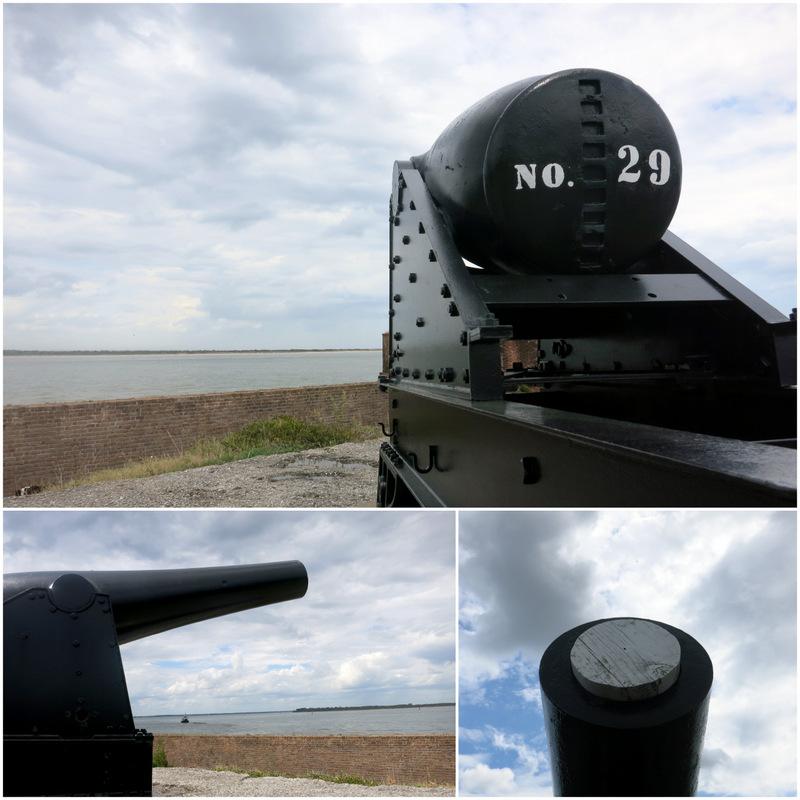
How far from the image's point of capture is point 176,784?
993 cm

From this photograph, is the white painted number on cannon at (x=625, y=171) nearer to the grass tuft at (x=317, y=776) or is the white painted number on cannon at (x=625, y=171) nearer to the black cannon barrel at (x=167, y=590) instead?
the black cannon barrel at (x=167, y=590)

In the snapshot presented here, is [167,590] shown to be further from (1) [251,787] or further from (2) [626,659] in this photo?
(1) [251,787]

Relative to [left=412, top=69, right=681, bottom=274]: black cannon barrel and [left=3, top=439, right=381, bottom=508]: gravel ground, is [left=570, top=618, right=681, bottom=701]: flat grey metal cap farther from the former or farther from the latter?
[left=3, top=439, right=381, bottom=508]: gravel ground

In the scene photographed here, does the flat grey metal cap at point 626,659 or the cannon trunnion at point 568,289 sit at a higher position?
the cannon trunnion at point 568,289

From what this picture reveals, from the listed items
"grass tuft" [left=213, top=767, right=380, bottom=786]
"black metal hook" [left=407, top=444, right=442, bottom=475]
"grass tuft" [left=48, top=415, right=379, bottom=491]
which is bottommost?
"grass tuft" [left=213, top=767, right=380, bottom=786]

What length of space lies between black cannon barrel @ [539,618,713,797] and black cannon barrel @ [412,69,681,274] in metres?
2.40

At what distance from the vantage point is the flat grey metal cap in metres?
1.31

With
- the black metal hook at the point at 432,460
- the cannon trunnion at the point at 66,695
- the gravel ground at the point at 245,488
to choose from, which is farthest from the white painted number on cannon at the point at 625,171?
the gravel ground at the point at 245,488

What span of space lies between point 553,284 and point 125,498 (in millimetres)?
9692

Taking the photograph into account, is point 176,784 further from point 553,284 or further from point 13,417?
point 553,284

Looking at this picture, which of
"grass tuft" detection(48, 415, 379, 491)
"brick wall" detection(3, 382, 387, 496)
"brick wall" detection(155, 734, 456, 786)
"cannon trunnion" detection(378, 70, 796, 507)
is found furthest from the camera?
"grass tuft" detection(48, 415, 379, 491)

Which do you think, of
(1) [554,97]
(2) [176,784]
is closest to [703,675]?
(1) [554,97]

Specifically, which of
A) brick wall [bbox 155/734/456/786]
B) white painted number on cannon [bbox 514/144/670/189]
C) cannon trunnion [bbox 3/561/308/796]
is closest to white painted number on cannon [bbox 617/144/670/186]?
white painted number on cannon [bbox 514/144/670/189]

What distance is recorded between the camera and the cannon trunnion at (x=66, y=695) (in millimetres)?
2066
